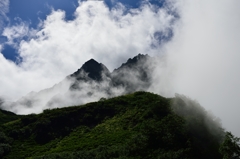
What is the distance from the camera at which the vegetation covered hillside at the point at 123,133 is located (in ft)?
309

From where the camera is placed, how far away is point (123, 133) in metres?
119

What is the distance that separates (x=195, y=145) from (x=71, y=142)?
2323 inches

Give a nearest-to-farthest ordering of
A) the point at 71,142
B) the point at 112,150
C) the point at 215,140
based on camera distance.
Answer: the point at 112,150, the point at 215,140, the point at 71,142

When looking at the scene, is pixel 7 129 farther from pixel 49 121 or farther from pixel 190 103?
pixel 190 103

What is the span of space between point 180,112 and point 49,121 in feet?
243

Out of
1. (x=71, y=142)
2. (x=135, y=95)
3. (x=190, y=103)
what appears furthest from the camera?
(x=135, y=95)

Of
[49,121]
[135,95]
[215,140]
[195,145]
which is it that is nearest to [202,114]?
[215,140]

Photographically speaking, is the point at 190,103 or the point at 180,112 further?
the point at 190,103

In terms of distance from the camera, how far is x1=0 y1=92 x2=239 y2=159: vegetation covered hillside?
3703 inches

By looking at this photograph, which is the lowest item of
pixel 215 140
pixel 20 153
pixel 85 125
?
pixel 20 153

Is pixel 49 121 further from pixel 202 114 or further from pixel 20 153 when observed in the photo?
pixel 202 114

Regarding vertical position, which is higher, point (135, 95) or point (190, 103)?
point (135, 95)

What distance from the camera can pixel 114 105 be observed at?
163750 millimetres

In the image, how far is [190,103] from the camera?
141 meters
